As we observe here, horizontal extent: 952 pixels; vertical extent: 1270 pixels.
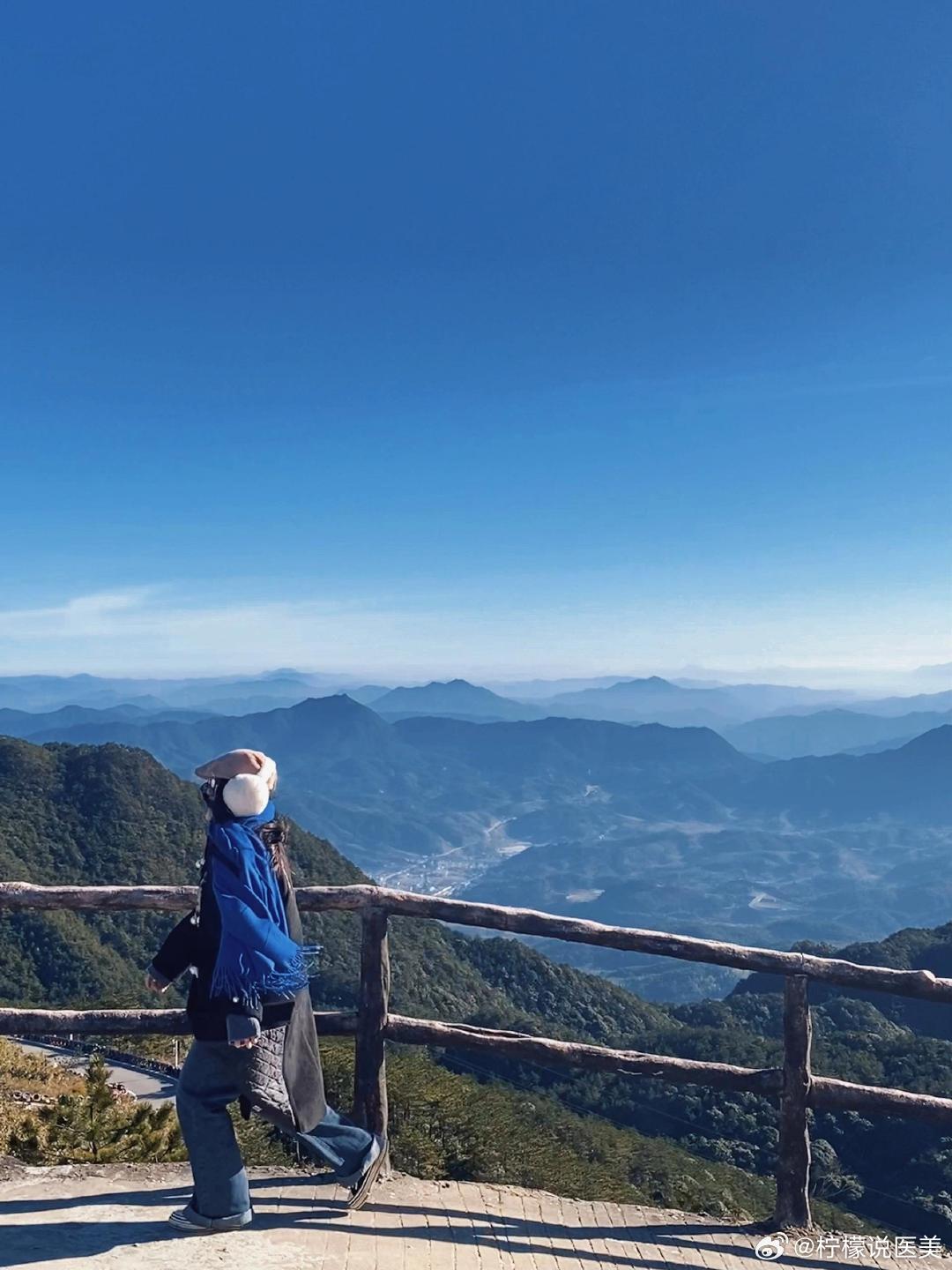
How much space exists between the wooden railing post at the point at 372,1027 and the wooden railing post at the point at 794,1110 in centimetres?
182

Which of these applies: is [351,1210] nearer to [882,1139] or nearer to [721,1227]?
[721,1227]

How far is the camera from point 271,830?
3414 mm

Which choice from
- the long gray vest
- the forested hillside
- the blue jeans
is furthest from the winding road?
the long gray vest

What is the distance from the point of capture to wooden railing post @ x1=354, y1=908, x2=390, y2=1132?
4.22 metres

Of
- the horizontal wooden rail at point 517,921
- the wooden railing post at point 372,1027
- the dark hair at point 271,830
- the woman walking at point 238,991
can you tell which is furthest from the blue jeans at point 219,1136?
the horizontal wooden rail at point 517,921

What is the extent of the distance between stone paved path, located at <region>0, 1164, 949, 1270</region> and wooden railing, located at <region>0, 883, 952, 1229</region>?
0.40 m

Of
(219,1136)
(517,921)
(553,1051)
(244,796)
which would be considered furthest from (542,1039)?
(244,796)

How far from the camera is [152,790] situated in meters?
79.0

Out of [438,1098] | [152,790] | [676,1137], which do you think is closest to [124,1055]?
[676,1137]

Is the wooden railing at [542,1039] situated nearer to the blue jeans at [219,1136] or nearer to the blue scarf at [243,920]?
the blue jeans at [219,1136]

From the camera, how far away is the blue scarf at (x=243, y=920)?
10.6 feet

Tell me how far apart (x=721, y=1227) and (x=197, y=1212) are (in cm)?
235

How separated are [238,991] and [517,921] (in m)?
1.44

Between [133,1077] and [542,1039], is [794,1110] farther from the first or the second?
[133,1077]
